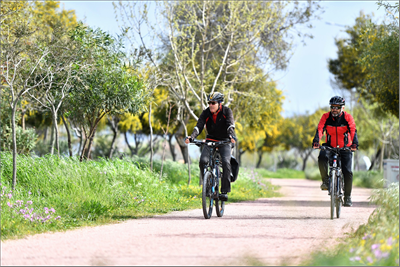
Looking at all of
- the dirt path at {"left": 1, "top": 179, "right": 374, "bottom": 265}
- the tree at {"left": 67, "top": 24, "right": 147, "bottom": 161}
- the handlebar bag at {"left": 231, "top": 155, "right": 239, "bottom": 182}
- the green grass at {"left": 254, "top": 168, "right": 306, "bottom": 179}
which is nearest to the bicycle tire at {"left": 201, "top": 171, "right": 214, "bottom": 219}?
the dirt path at {"left": 1, "top": 179, "right": 374, "bottom": 265}

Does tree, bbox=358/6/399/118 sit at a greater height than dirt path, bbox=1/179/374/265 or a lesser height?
greater

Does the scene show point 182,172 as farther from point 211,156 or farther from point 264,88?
point 211,156

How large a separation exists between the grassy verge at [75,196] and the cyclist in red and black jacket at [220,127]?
59.9 inches

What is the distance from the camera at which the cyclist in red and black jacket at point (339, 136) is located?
371 inches

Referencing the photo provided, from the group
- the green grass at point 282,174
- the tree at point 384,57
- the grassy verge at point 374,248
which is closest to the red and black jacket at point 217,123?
the grassy verge at point 374,248

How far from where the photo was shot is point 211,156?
907 centimetres

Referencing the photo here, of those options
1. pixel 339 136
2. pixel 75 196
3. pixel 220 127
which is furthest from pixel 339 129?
pixel 75 196

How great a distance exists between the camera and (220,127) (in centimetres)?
915

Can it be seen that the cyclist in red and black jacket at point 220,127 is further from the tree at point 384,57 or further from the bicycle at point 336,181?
the tree at point 384,57

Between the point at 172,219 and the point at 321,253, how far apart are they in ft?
12.3

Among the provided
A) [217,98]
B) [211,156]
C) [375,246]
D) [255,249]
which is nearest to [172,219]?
[211,156]

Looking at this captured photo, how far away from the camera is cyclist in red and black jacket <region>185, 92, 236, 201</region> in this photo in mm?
8984

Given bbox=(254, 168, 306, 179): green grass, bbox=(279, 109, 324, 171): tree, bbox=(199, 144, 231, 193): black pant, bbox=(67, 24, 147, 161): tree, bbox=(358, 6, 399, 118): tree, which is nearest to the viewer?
bbox=(199, 144, 231, 193): black pant

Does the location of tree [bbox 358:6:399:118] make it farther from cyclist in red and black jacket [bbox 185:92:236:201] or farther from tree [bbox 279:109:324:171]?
tree [bbox 279:109:324:171]
